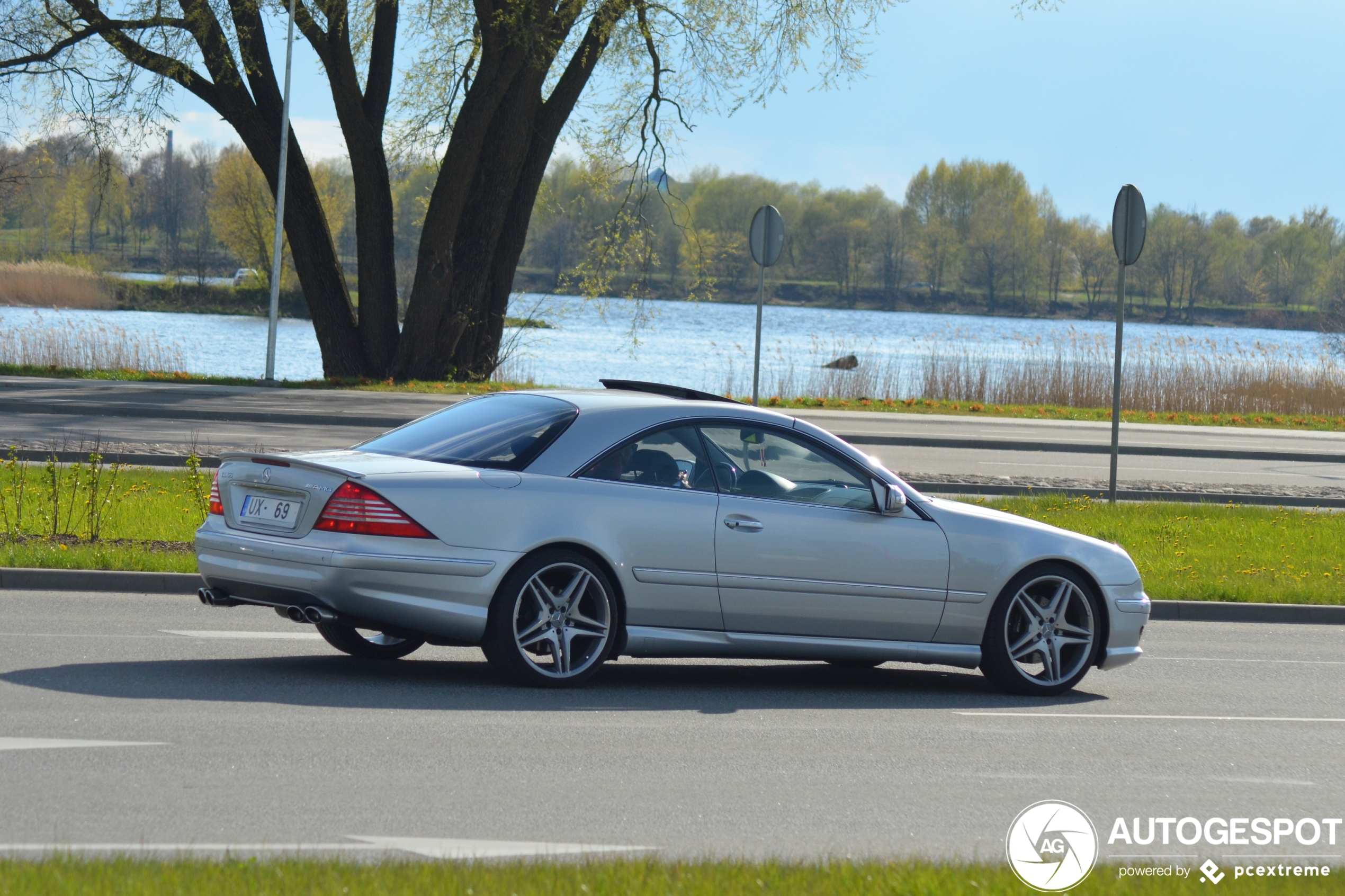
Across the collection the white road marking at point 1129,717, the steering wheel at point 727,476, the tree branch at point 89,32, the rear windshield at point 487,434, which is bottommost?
the white road marking at point 1129,717


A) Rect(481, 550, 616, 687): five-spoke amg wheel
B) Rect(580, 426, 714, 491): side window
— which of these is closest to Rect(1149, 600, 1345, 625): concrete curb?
Rect(580, 426, 714, 491): side window

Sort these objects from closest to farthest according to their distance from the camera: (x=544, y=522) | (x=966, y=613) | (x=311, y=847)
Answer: (x=311, y=847) → (x=544, y=522) → (x=966, y=613)

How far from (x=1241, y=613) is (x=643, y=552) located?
6.11m

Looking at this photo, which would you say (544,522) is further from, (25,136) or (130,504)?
(25,136)

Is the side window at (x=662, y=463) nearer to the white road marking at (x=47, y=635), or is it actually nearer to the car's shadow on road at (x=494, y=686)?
the car's shadow on road at (x=494, y=686)

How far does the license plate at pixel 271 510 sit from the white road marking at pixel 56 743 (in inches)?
54.3

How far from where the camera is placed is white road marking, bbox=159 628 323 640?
8.42 meters

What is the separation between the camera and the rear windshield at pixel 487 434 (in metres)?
7.20

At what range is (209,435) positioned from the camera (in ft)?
62.1

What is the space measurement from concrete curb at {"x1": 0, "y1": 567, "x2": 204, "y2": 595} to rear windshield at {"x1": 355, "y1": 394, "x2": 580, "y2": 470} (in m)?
2.88

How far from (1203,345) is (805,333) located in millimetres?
37112

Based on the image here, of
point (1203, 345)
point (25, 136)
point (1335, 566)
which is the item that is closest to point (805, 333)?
point (1203, 345)

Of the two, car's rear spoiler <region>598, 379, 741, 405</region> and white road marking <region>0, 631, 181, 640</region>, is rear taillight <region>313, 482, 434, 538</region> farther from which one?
white road marking <region>0, 631, 181, 640</region>

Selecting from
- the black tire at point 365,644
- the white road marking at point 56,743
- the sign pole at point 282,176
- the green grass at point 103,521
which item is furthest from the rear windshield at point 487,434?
the sign pole at point 282,176
